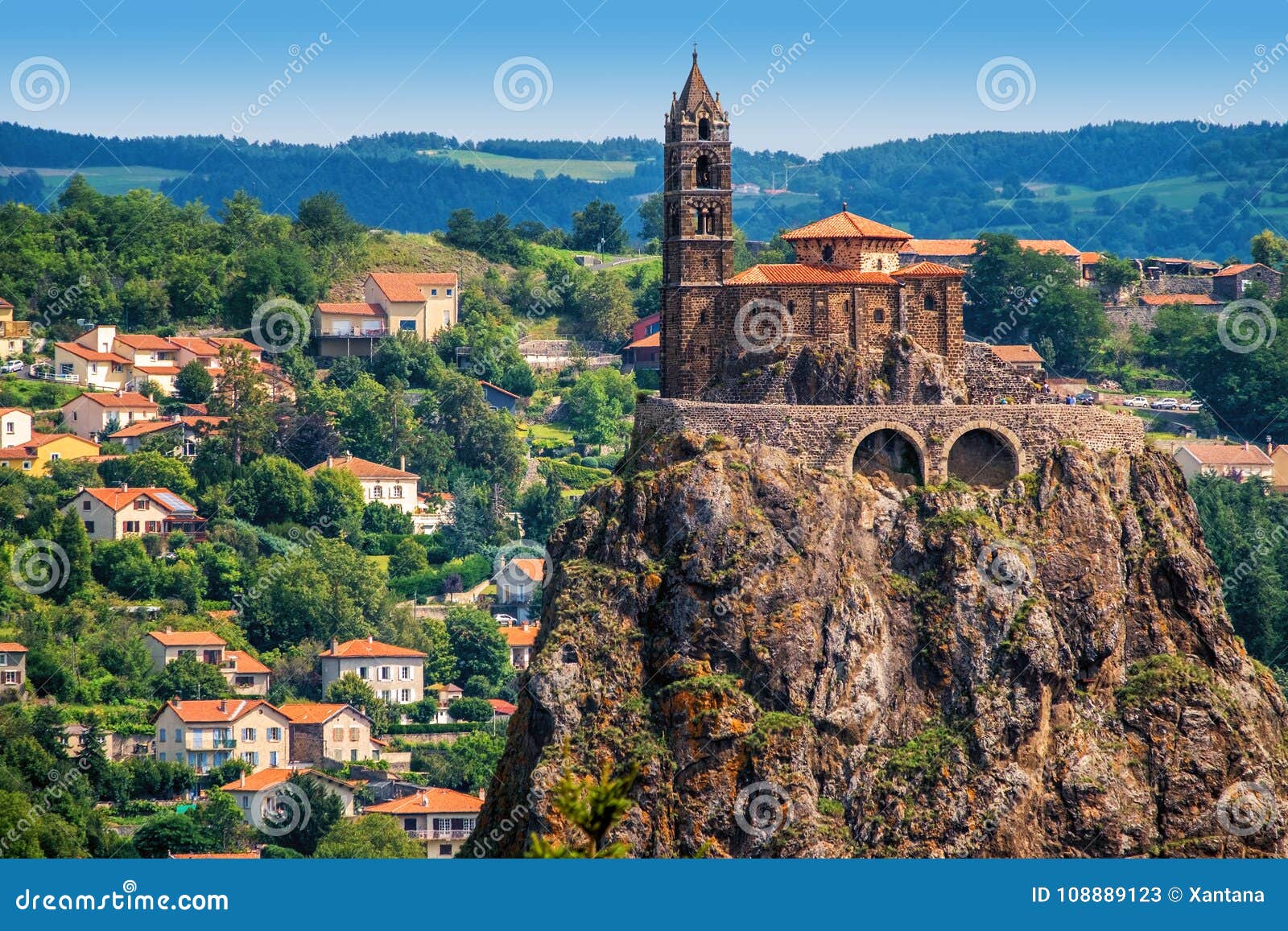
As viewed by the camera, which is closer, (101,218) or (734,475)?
(734,475)

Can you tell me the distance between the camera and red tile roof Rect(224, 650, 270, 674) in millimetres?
123438

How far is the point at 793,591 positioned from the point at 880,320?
9.44m

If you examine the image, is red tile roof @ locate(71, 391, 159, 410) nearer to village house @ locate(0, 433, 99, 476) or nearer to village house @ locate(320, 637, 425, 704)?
village house @ locate(0, 433, 99, 476)

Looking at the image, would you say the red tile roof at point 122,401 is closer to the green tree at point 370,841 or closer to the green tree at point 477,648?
the green tree at point 477,648

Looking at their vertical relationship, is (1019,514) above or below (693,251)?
below

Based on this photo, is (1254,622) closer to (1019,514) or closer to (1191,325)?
(1019,514)

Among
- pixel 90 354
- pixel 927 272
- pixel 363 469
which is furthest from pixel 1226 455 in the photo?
pixel 90 354

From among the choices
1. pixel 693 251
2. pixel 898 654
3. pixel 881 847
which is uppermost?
pixel 693 251

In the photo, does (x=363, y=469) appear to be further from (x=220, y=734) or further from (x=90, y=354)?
(x=220, y=734)

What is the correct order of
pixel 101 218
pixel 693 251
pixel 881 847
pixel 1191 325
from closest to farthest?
1. pixel 881 847
2. pixel 693 251
3. pixel 1191 325
4. pixel 101 218

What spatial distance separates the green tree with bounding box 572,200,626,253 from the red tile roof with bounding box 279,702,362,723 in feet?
237

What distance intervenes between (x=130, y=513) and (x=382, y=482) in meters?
13.9

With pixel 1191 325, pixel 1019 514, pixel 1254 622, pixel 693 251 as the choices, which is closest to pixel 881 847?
pixel 1019 514

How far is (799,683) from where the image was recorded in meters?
88.9
